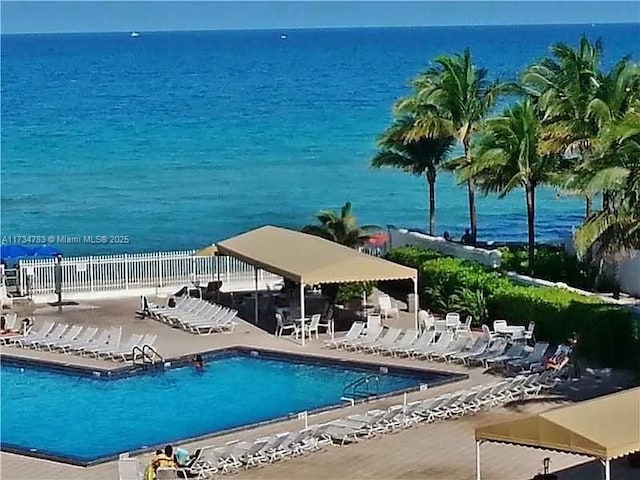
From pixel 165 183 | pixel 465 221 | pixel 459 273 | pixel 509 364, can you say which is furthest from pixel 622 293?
pixel 165 183

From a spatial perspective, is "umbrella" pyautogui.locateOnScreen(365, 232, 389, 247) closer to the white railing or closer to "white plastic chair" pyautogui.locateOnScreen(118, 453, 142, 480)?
the white railing

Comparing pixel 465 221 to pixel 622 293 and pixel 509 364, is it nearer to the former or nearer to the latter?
pixel 622 293

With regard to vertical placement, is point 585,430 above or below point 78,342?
above

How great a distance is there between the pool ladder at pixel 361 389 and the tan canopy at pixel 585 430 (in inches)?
273

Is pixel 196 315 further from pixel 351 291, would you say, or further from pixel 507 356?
pixel 507 356

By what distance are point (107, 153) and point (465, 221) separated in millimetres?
30804

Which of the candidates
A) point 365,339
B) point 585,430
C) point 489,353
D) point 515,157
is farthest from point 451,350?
point 585,430

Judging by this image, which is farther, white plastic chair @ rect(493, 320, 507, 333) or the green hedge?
white plastic chair @ rect(493, 320, 507, 333)

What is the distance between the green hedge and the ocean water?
75.3ft

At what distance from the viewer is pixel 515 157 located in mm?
27125

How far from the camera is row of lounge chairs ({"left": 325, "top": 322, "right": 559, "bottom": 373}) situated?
22.7m

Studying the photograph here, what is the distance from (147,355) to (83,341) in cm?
149

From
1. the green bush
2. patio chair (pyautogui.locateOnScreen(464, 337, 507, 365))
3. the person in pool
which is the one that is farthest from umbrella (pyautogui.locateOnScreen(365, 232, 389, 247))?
patio chair (pyautogui.locateOnScreen(464, 337, 507, 365))

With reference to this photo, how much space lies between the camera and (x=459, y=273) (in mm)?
27109
